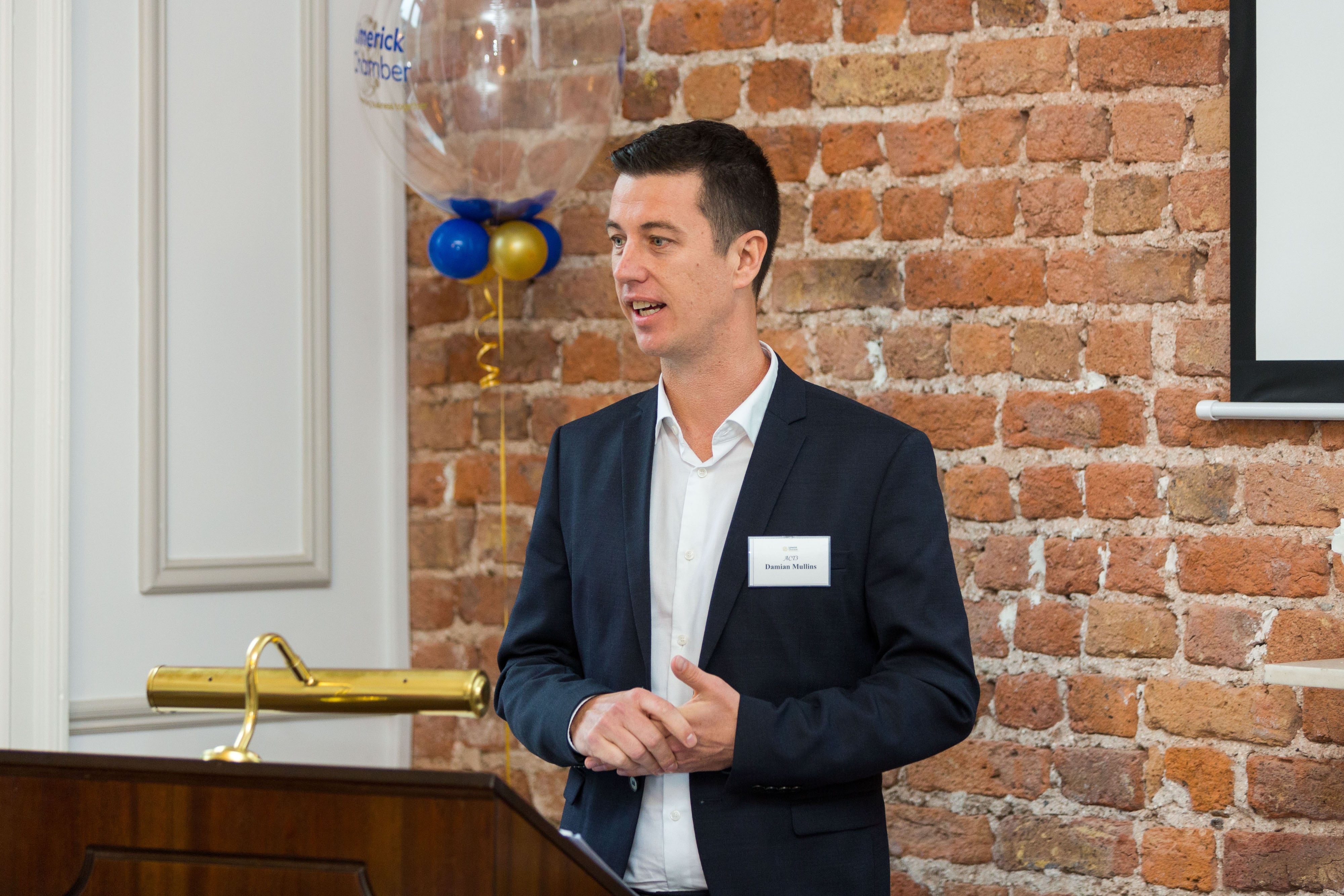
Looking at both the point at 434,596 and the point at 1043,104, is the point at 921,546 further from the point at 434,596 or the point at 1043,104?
the point at 434,596

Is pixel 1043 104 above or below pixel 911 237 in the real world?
above

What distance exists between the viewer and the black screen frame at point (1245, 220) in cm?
189

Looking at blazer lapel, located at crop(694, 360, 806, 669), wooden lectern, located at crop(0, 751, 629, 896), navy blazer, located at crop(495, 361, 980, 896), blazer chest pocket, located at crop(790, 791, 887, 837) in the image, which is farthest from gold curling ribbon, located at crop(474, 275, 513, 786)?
wooden lectern, located at crop(0, 751, 629, 896)

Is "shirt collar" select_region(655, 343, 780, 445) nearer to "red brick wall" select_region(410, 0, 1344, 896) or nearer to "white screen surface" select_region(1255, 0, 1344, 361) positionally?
"red brick wall" select_region(410, 0, 1344, 896)

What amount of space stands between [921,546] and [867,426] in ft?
0.61

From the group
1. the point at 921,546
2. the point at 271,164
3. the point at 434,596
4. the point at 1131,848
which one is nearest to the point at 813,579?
the point at 921,546

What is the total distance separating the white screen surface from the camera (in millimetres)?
1856

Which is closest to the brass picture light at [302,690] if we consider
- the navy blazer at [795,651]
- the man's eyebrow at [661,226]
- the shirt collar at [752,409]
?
the navy blazer at [795,651]

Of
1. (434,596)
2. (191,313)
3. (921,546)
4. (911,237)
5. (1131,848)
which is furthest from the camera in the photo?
(434,596)

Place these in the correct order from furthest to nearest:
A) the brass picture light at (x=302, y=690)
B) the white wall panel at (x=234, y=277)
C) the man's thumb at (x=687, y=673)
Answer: the white wall panel at (x=234, y=277)
the man's thumb at (x=687, y=673)
the brass picture light at (x=302, y=690)

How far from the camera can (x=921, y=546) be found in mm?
1472

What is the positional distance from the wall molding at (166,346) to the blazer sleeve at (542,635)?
0.94m

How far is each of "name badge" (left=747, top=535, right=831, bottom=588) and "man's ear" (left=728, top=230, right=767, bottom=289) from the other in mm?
372

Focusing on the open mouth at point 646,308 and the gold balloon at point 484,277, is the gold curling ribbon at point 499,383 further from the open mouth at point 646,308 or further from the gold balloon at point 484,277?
the open mouth at point 646,308
